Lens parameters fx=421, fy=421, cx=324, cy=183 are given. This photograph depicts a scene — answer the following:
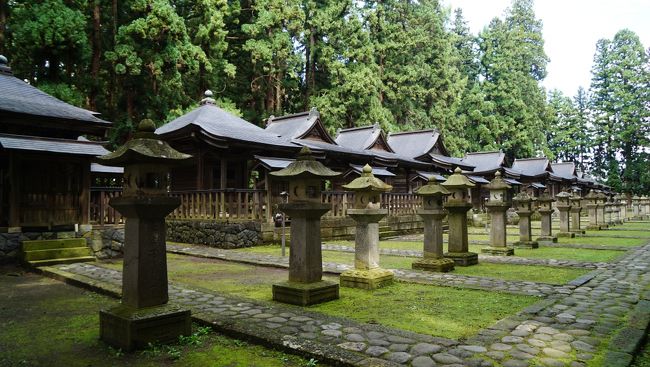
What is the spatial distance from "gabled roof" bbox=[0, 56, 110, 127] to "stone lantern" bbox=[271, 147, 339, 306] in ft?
25.7

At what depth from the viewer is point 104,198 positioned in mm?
14430

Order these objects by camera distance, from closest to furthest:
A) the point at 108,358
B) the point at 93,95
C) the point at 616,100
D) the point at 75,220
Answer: the point at 108,358 → the point at 75,220 → the point at 93,95 → the point at 616,100

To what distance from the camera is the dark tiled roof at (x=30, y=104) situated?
11.0 meters

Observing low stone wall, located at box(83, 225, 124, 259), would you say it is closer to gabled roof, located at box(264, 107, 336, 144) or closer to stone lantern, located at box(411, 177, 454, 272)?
stone lantern, located at box(411, 177, 454, 272)

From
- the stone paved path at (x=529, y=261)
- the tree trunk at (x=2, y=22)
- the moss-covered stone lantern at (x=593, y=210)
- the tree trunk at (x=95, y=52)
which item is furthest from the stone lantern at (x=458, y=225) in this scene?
the tree trunk at (x=2, y=22)

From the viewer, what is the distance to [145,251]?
5.16m

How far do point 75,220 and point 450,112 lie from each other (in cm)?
3645

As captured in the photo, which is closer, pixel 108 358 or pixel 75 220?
pixel 108 358

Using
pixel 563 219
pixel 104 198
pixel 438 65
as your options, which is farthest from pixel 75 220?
pixel 438 65

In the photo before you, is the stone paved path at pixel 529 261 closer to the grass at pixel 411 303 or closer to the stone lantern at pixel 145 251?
the grass at pixel 411 303

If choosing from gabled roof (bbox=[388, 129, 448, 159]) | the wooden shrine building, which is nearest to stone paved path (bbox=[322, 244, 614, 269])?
the wooden shrine building

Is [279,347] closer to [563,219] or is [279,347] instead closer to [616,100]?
[563,219]

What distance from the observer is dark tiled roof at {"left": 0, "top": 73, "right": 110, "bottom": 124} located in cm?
1098

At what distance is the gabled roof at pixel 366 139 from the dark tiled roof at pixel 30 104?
18.4 meters
